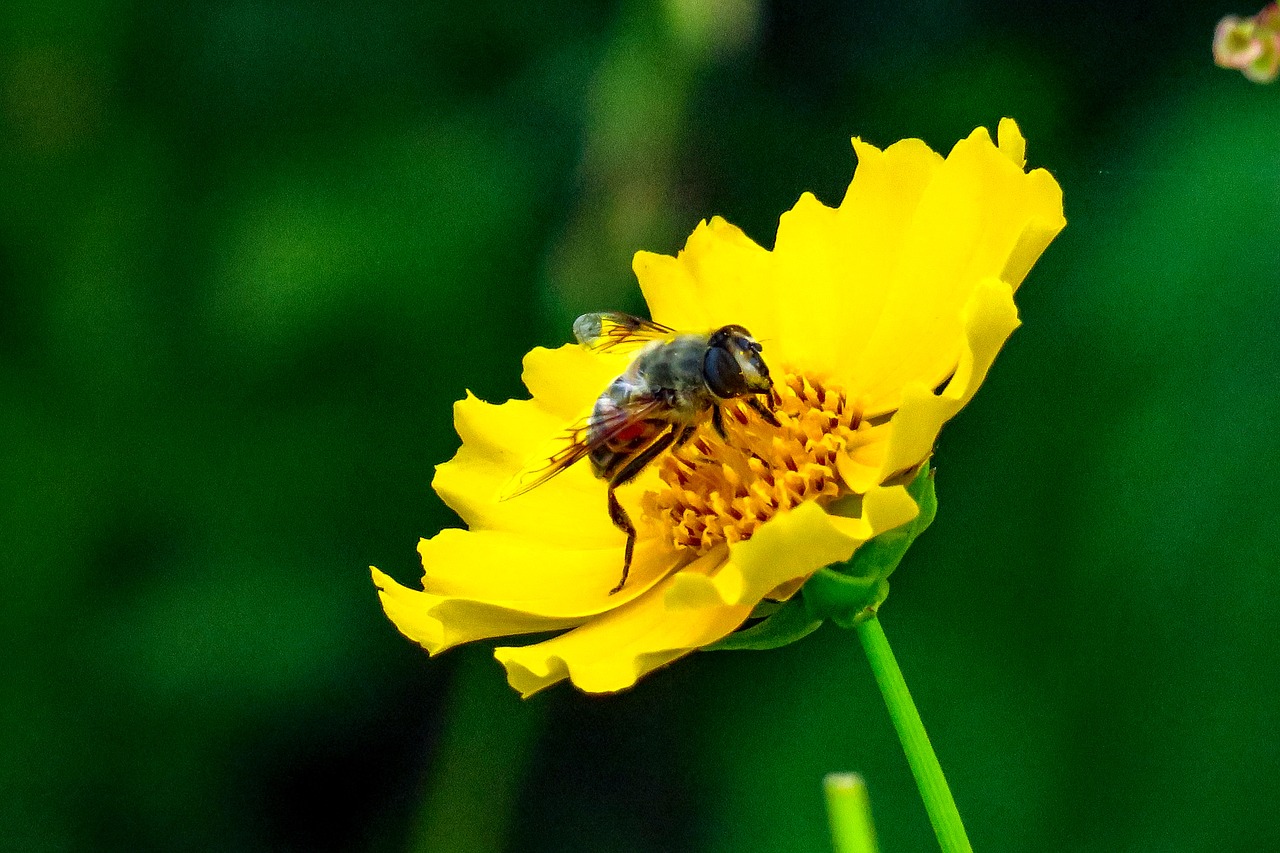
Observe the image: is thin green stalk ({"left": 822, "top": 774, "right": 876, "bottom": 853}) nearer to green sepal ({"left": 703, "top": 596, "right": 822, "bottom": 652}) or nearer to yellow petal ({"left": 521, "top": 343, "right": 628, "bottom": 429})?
green sepal ({"left": 703, "top": 596, "right": 822, "bottom": 652})

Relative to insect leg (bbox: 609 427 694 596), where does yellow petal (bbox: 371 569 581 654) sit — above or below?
below

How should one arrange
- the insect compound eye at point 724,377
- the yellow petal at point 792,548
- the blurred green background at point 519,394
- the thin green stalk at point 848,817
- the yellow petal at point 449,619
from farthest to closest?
the blurred green background at point 519,394 → the insect compound eye at point 724,377 → the yellow petal at point 449,619 → the yellow petal at point 792,548 → the thin green stalk at point 848,817

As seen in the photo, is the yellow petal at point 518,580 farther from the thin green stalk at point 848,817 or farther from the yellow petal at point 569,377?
the thin green stalk at point 848,817

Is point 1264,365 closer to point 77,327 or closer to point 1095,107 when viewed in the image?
point 1095,107

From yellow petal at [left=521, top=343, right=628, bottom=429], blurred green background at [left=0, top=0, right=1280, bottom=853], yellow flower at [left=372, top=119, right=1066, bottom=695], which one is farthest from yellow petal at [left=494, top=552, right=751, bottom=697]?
blurred green background at [left=0, top=0, right=1280, bottom=853]

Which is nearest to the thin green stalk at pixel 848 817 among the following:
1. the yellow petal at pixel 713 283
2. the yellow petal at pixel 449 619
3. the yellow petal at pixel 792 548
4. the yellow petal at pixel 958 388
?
the yellow petal at pixel 792 548

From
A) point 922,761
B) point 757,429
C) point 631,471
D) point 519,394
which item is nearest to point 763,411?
point 757,429
